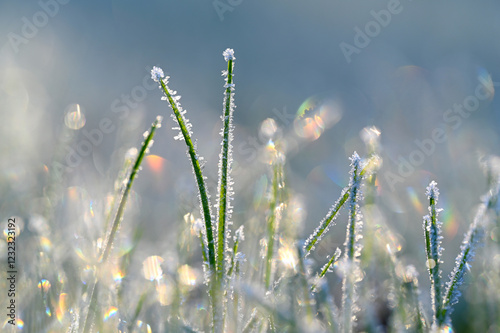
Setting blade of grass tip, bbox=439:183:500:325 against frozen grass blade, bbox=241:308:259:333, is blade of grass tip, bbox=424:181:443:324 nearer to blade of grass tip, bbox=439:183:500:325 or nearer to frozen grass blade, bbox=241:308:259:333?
blade of grass tip, bbox=439:183:500:325

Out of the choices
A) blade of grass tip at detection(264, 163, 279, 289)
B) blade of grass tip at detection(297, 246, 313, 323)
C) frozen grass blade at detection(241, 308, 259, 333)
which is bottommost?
frozen grass blade at detection(241, 308, 259, 333)

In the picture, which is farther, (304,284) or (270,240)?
(270,240)

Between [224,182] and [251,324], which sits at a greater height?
[224,182]

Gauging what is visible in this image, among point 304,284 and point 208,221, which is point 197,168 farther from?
point 304,284

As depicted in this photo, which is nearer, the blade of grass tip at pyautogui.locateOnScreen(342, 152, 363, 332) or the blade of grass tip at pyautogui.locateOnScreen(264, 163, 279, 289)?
the blade of grass tip at pyautogui.locateOnScreen(342, 152, 363, 332)

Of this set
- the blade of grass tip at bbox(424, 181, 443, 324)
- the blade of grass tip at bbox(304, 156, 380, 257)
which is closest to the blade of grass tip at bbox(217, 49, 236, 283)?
the blade of grass tip at bbox(304, 156, 380, 257)

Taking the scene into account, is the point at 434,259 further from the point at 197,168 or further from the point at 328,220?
the point at 197,168

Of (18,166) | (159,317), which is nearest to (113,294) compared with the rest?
(159,317)

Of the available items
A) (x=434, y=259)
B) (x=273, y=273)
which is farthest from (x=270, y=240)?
(x=434, y=259)

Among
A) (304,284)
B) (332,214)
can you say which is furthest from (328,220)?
(304,284)
